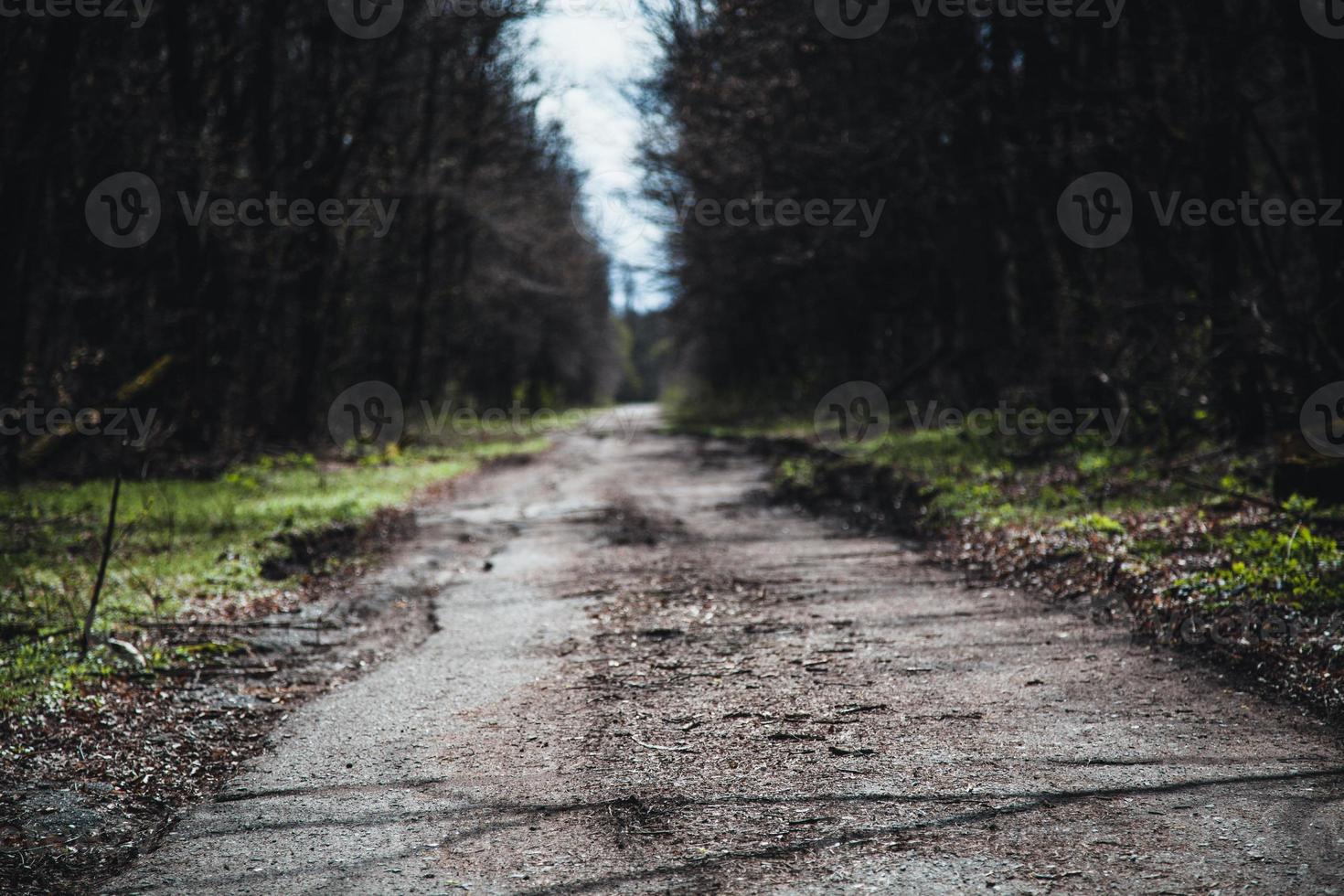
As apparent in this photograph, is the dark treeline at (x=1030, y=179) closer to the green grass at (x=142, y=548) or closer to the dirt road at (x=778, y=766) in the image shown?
the dirt road at (x=778, y=766)

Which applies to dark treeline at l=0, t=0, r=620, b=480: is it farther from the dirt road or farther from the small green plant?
the small green plant

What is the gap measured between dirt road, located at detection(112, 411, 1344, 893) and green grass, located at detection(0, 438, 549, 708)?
1.61 m

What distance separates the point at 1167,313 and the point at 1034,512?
429cm

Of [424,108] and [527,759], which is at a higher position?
[424,108]

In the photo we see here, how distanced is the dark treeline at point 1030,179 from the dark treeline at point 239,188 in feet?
Result: 16.0

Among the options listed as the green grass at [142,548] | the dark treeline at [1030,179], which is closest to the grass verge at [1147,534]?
the dark treeline at [1030,179]

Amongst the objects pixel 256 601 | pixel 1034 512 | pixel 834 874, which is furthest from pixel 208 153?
pixel 834 874

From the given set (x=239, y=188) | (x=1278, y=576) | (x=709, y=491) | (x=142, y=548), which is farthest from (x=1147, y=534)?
(x=239, y=188)

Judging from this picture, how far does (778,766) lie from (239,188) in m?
13.9

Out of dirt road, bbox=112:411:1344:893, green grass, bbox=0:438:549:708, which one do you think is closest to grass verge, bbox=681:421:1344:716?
dirt road, bbox=112:411:1344:893

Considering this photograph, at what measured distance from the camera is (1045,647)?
5.21 metres

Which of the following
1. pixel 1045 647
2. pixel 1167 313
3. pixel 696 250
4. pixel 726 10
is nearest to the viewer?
pixel 1045 647

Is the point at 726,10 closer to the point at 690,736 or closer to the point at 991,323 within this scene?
the point at 991,323

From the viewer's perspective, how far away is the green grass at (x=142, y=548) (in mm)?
5332
